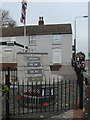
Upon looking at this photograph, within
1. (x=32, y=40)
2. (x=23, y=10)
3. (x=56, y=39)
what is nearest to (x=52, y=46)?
(x=56, y=39)

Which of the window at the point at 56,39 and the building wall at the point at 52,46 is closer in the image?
the building wall at the point at 52,46

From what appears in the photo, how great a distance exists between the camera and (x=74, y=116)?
4383 millimetres

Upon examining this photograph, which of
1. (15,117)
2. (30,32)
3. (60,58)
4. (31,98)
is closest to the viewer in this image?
(15,117)

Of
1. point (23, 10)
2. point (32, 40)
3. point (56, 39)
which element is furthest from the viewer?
point (32, 40)

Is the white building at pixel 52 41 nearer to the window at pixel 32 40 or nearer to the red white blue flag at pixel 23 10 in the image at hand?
the window at pixel 32 40

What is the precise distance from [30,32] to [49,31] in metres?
4.19

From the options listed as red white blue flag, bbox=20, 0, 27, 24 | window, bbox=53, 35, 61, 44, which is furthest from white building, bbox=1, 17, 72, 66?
red white blue flag, bbox=20, 0, 27, 24

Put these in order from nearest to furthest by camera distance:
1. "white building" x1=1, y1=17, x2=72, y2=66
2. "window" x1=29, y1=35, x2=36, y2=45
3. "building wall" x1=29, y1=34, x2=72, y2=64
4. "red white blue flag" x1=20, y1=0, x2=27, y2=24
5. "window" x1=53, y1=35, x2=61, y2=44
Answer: "red white blue flag" x1=20, y1=0, x2=27, y2=24
"building wall" x1=29, y1=34, x2=72, y2=64
"white building" x1=1, y1=17, x2=72, y2=66
"window" x1=53, y1=35, x2=61, y2=44
"window" x1=29, y1=35, x2=36, y2=45

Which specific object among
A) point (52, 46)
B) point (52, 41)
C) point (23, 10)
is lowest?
point (52, 46)

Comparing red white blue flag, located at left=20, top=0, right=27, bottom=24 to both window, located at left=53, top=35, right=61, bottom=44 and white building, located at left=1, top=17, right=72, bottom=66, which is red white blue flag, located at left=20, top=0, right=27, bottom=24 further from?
window, located at left=53, top=35, right=61, bottom=44

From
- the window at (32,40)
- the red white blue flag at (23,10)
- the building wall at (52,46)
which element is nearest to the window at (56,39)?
the building wall at (52,46)

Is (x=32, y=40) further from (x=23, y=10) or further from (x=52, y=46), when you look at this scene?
(x=23, y=10)

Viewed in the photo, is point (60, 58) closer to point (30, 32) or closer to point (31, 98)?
point (30, 32)

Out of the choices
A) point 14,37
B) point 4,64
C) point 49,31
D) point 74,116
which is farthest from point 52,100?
point 14,37
